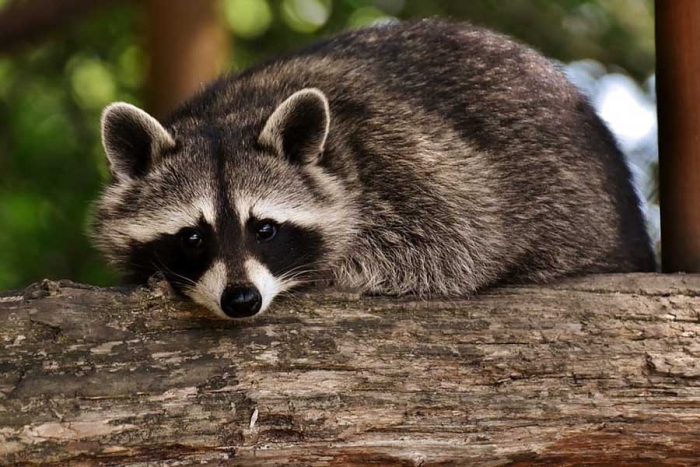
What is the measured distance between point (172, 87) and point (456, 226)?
8.91ft

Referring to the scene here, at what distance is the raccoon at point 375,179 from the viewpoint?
12.9 feet

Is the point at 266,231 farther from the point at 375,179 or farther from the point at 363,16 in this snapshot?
the point at 363,16

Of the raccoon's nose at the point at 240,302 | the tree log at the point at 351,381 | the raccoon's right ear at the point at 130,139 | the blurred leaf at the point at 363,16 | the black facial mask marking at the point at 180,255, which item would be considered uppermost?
the blurred leaf at the point at 363,16

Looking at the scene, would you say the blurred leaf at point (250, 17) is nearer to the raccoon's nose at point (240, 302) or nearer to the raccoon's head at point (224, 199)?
the raccoon's head at point (224, 199)

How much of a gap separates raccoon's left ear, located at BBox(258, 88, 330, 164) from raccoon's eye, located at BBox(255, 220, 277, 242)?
1.17ft

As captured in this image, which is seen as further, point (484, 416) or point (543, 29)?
point (543, 29)

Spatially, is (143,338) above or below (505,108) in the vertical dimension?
below

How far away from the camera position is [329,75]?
4590mm

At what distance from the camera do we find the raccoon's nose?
11.5 feet

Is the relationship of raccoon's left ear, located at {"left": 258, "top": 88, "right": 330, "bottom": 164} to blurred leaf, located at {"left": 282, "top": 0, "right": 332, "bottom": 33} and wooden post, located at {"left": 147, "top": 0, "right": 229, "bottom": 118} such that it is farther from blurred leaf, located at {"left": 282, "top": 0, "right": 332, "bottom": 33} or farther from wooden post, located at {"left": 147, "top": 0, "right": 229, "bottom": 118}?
blurred leaf, located at {"left": 282, "top": 0, "right": 332, "bottom": 33}

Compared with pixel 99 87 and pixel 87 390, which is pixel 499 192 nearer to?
pixel 87 390

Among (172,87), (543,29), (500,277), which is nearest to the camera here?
(500,277)

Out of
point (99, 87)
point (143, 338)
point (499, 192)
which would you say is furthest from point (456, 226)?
point (99, 87)

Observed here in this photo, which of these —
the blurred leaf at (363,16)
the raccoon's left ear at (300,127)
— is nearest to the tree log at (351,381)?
the raccoon's left ear at (300,127)
